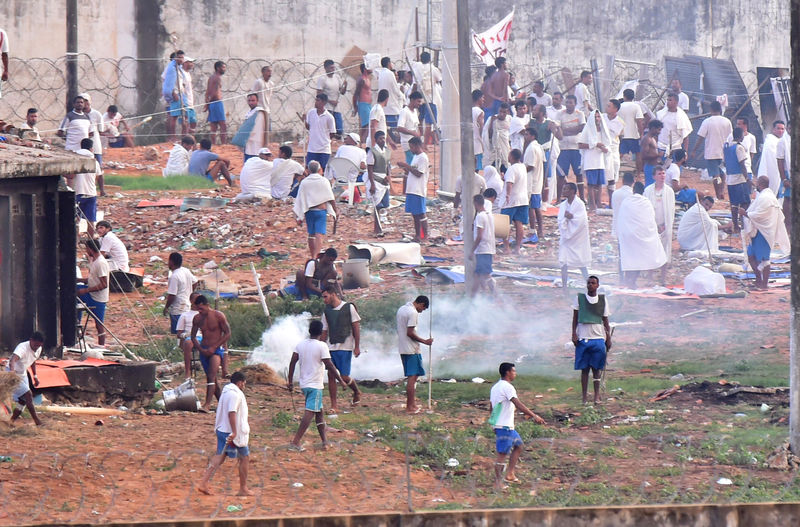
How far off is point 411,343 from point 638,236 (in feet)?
19.0

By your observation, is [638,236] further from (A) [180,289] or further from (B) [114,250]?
(B) [114,250]

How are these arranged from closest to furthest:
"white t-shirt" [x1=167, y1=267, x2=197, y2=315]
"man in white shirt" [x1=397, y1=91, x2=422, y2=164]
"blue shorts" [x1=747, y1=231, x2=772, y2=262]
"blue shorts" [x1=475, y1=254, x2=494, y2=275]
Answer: "white t-shirt" [x1=167, y1=267, x2=197, y2=315] < "blue shorts" [x1=475, y1=254, x2=494, y2=275] < "blue shorts" [x1=747, y1=231, x2=772, y2=262] < "man in white shirt" [x1=397, y1=91, x2=422, y2=164]

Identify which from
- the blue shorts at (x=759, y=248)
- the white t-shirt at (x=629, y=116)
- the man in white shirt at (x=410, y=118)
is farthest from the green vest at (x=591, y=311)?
the white t-shirt at (x=629, y=116)

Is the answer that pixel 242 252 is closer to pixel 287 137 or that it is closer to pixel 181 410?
pixel 181 410

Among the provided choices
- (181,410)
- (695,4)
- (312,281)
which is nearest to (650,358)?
(312,281)

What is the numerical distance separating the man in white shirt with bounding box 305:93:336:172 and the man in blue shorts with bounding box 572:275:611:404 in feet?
26.7

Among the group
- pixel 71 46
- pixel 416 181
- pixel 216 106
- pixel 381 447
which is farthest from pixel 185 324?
pixel 216 106

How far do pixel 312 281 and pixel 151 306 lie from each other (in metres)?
2.18

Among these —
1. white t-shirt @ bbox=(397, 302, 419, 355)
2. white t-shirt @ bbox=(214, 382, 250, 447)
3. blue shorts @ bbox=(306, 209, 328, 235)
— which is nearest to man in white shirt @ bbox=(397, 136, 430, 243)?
blue shorts @ bbox=(306, 209, 328, 235)

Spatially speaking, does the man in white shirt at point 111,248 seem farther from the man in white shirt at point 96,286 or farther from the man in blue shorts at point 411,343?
the man in blue shorts at point 411,343

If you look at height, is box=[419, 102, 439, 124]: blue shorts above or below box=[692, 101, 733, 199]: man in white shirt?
above

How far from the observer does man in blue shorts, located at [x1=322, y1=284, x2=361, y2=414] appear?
12.1 meters

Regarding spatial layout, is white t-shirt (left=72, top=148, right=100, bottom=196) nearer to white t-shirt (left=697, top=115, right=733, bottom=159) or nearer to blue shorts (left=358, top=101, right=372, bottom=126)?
blue shorts (left=358, top=101, right=372, bottom=126)

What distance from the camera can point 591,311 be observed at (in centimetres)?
1217
